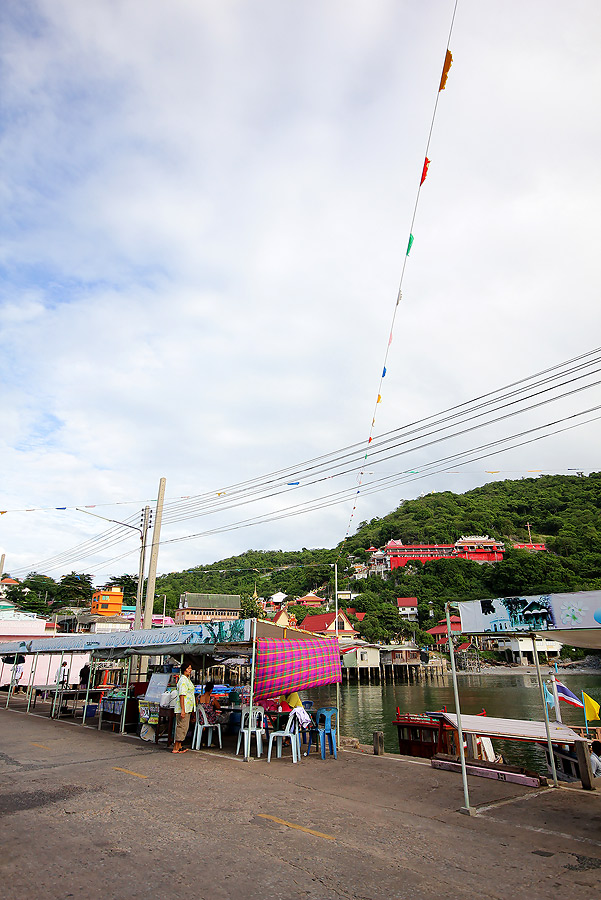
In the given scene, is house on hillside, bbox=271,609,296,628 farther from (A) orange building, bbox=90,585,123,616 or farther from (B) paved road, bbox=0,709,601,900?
(B) paved road, bbox=0,709,601,900

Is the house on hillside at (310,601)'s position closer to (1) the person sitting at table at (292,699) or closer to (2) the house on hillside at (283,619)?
(2) the house on hillside at (283,619)

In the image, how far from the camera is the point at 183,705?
11.4 m

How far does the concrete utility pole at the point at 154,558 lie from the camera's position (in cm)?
1961

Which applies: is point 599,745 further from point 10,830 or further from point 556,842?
point 10,830

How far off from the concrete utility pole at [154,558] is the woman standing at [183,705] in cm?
834

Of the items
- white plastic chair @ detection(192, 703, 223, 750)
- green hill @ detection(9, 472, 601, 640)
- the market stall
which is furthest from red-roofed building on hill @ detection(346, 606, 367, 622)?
white plastic chair @ detection(192, 703, 223, 750)

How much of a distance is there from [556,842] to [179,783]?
5.69 metres

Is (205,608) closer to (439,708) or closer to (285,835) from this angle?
(439,708)

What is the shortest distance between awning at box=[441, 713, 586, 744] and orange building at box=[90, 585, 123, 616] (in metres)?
60.9

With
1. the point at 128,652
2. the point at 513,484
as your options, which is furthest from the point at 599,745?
the point at 513,484

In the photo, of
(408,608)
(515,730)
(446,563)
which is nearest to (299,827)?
(515,730)

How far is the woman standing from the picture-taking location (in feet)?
37.3

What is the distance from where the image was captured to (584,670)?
93.5m

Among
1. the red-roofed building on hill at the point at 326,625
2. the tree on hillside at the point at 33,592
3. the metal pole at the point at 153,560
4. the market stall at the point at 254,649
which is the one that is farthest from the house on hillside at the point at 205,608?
the market stall at the point at 254,649
